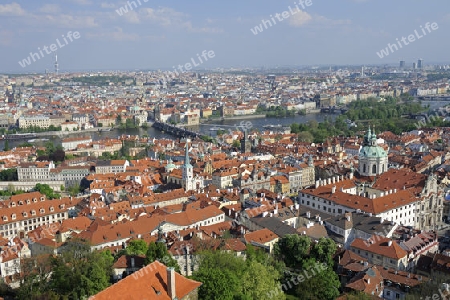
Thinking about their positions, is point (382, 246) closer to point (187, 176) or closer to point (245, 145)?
point (187, 176)

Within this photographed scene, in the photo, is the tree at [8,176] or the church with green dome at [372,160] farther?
the tree at [8,176]

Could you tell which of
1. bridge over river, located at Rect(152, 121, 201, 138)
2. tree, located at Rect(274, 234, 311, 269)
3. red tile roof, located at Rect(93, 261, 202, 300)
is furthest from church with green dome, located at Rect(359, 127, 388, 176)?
bridge over river, located at Rect(152, 121, 201, 138)

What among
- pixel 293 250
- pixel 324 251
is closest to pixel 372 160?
pixel 324 251

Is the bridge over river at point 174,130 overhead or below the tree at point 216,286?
below

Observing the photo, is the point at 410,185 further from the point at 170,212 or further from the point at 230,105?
the point at 230,105

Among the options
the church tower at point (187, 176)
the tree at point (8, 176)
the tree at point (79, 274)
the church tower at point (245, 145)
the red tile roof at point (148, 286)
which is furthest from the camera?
the church tower at point (245, 145)

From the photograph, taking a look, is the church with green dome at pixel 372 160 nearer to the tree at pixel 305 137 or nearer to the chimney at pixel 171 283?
the tree at pixel 305 137

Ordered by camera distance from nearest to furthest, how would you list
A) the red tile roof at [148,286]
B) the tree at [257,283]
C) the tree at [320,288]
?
the red tile roof at [148,286]
the tree at [257,283]
the tree at [320,288]

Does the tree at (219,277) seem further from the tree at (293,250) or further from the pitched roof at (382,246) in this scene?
the pitched roof at (382,246)

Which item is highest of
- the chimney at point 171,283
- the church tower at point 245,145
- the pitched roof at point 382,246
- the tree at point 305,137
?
the chimney at point 171,283

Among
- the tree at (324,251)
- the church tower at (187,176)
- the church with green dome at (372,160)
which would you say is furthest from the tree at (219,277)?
the church with green dome at (372,160)

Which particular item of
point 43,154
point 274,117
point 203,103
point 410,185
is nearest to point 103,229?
point 410,185
